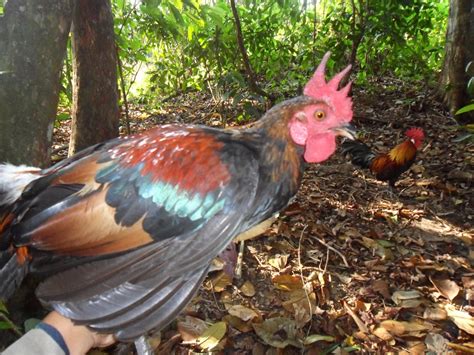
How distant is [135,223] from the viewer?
A: 1500 mm

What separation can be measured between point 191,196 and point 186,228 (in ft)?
0.43

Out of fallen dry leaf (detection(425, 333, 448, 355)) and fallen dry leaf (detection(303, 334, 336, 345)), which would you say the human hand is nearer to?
fallen dry leaf (detection(303, 334, 336, 345))

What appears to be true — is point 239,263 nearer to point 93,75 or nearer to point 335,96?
point 335,96

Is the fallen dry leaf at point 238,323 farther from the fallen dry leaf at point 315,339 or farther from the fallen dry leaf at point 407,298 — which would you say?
the fallen dry leaf at point 407,298

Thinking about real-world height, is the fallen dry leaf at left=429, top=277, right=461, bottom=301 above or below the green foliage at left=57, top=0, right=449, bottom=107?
below

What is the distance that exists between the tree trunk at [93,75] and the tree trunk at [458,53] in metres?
5.18

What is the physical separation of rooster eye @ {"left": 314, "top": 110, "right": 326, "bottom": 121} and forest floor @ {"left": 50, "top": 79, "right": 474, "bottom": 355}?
1365 mm

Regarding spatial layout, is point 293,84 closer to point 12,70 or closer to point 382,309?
point 382,309

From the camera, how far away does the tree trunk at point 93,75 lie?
292 cm

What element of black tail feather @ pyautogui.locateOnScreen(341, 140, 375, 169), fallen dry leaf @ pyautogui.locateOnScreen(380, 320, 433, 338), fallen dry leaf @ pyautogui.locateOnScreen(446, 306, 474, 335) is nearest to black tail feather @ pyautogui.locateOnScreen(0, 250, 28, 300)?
fallen dry leaf @ pyautogui.locateOnScreen(380, 320, 433, 338)

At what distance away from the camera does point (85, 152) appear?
1.87 m

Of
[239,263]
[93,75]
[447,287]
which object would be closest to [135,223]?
[239,263]

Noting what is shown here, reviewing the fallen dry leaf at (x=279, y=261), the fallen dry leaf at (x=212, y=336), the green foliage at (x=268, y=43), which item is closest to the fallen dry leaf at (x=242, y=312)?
the fallen dry leaf at (x=212, y=336)

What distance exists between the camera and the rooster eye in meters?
1.80
